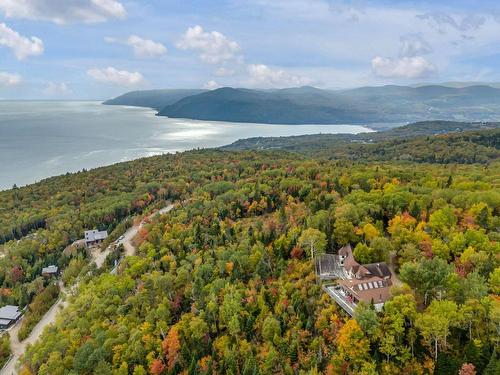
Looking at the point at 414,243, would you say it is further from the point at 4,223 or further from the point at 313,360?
the point at 4,223

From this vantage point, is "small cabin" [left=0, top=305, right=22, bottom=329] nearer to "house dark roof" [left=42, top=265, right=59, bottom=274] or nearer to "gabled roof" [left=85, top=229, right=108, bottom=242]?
"house dark roof" [left=42, top=265, right=59, bottom=274]

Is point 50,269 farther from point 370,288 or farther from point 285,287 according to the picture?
point 370,288

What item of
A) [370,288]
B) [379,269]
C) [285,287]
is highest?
[379,269]

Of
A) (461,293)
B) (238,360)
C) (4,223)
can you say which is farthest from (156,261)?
(4,223)

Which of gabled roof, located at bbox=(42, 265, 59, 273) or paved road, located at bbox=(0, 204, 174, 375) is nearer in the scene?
paved road, located at bbox=(0, 204, 174, 375)

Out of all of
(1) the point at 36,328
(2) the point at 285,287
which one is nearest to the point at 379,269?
(2) the point at 285,287

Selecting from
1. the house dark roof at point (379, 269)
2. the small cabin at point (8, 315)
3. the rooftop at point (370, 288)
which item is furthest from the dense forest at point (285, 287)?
the house dark roof at point (379, 269)

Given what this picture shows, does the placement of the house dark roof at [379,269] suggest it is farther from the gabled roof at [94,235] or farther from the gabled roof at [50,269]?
the gabled roof at [94,235]

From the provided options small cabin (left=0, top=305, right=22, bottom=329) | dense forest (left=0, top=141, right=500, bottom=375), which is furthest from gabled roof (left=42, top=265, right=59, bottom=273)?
small cabin (left=0, top=305, right=22, bottom=329)
